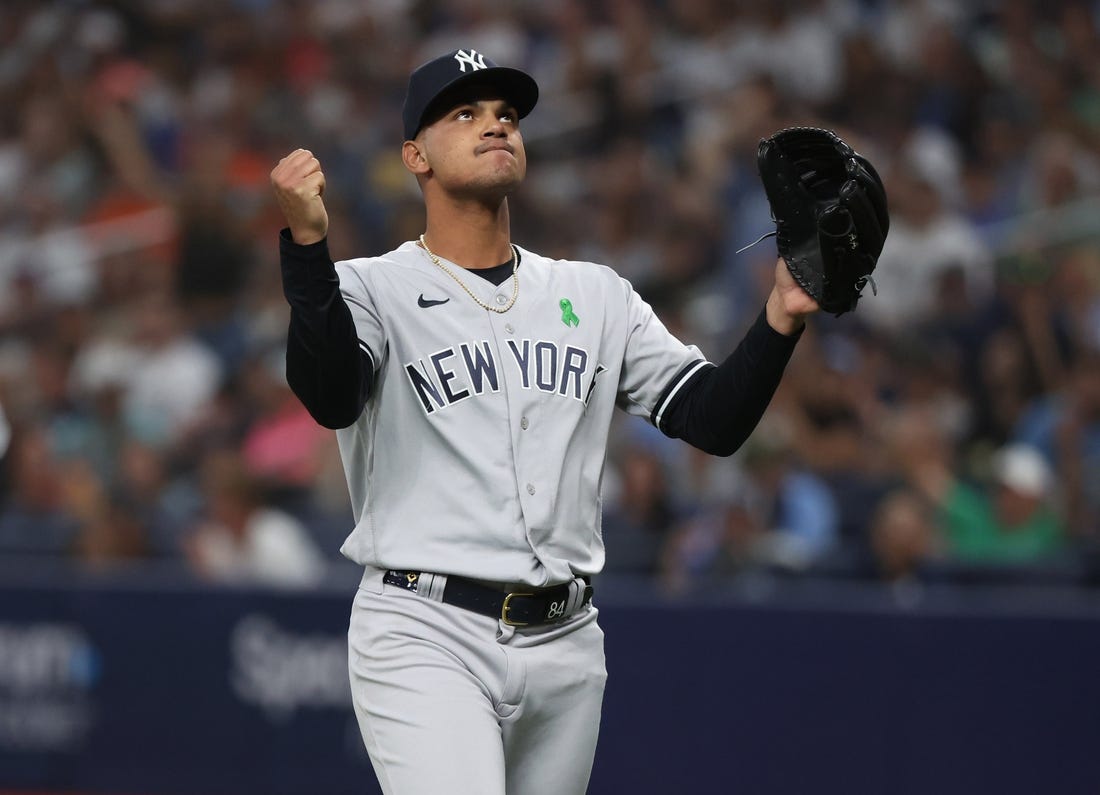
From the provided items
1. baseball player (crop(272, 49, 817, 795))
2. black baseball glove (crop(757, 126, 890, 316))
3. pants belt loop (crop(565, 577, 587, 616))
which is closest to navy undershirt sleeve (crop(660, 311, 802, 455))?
baseball player (crop(272, 49, 817, 795))

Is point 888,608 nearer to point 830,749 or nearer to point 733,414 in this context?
point 830,749

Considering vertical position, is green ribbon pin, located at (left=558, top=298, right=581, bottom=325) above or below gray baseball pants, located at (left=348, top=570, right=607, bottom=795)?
above

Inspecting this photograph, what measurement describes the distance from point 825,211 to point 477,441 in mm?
896

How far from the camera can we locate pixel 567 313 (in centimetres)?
389

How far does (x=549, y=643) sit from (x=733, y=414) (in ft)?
2.12

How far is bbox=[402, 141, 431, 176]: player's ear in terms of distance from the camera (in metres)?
3.89

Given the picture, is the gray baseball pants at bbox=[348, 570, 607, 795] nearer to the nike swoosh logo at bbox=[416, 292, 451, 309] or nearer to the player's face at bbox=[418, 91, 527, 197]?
the nike swoosh logo at bbox=[416, 292, 451, 309]

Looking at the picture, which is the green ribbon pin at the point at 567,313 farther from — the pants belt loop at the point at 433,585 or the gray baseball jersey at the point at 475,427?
the pants belt loop at the point at 433,585

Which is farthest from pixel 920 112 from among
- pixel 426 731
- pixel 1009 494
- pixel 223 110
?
pixel 426 731

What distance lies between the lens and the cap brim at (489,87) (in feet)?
12.4

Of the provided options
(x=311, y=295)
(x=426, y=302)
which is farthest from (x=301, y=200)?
(x=426, y=302)

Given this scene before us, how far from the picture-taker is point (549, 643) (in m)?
3.72

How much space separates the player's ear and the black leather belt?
0.93m

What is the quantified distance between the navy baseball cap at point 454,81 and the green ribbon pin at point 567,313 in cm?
47
